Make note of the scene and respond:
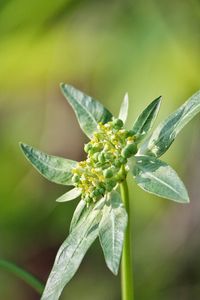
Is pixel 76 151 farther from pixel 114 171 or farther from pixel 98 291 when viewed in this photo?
pixel 114 171

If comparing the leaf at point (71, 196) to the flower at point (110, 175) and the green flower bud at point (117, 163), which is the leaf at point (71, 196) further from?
the green flower bud at point (117, 163)

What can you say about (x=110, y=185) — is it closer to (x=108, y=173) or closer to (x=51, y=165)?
(x=108, y=173)

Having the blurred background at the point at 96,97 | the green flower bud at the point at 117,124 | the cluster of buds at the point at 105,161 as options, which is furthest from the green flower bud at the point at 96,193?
the blurred background at the point at 96,97

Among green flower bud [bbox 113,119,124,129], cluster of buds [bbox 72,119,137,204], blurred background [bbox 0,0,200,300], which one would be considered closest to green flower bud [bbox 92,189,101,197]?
cluster of buds [bbox 72,119,137,204]

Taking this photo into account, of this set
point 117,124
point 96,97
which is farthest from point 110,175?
point 96,97

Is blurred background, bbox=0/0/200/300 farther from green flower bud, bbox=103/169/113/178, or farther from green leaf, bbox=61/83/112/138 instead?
green flower bud, bbox=103/169/113/178

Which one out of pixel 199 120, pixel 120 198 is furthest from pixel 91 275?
pixel 120 198

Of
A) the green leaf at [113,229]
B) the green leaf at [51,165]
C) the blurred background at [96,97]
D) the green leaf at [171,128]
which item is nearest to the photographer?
the green leaf at [113,229]
